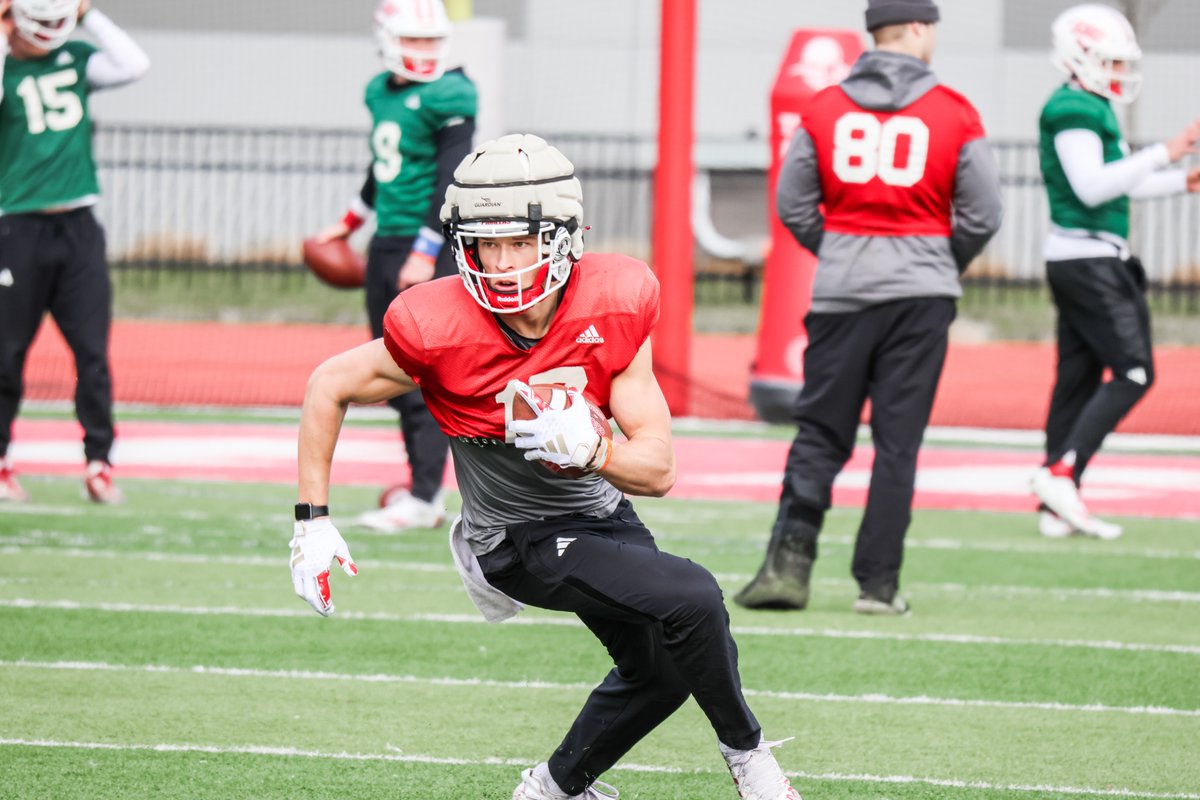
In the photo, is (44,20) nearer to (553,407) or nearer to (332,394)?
(332,394)

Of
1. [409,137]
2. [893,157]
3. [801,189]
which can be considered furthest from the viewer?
[409,137]

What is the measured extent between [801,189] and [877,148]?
309mm

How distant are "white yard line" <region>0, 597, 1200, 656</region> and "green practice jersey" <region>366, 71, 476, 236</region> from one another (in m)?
2.09

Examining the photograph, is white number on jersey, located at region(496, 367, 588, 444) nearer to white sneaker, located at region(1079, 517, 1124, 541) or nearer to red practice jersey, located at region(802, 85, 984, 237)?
red practice jersey, located at region(802, 85, 984, 237)

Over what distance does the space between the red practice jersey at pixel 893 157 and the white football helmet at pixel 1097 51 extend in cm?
157

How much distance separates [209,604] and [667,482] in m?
2.97

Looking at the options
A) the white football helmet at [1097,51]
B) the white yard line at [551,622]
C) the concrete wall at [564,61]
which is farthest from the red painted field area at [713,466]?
the concrete wall at [564,61]

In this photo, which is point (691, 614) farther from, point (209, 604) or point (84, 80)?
point (84, 80)

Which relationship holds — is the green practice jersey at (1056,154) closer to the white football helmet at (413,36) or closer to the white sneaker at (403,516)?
the white football helmet at (413,36)

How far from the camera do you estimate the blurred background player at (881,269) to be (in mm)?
6383

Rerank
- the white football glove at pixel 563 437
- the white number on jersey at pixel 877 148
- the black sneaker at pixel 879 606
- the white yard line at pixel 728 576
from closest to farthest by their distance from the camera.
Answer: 1. the white football glove at pixel 563 437
2. the white number on jersey at pixel 877 148
3. the black sneaker at pixel 879 606
4. the white yard line at pixel 728 576

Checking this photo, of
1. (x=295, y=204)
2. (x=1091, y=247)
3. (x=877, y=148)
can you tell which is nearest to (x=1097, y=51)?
(x=1091, y=247)

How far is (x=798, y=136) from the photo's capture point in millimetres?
6602

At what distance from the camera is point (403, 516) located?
7926 mm
